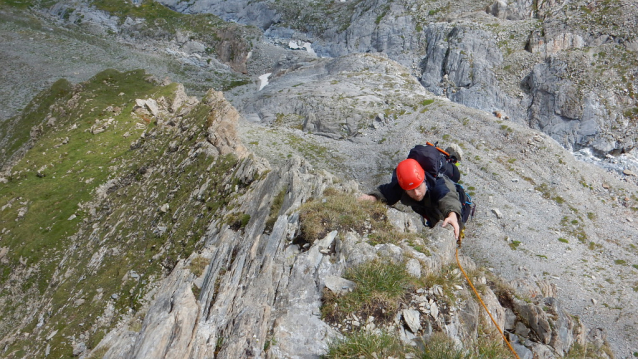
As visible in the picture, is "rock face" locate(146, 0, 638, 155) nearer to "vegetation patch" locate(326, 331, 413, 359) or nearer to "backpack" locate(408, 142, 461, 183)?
"backpack" locate(408, 142, 461, 183)

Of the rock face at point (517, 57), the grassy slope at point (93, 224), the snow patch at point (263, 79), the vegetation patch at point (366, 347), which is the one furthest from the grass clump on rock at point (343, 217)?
the snow patch at point (263, 79)

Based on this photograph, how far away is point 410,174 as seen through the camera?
8.86 metres

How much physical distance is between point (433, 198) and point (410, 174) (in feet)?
4.34

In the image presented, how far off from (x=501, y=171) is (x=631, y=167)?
119 ft

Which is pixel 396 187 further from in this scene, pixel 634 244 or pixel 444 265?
pixel 634 244

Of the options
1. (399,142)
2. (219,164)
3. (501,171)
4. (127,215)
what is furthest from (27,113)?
(501,171)

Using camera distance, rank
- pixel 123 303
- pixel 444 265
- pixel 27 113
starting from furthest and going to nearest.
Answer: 1. pixel 27 113
2. pixel 123 303
3. pixel 444 265

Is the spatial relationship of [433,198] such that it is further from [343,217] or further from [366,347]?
[366,347]

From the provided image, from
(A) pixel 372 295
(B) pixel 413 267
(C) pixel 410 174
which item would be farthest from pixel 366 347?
(C) pixel 410 174

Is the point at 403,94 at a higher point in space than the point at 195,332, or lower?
lower

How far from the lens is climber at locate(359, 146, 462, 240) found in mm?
8914

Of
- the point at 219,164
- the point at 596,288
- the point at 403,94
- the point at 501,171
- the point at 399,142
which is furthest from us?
the point at 403,94

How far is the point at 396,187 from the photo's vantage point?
10391 mm

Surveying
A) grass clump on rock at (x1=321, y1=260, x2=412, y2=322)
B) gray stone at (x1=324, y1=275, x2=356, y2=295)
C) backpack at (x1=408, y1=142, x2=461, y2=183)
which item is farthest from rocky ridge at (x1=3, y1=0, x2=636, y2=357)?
backpack at (x1=408, y1=142, x2=461, y2=183)
